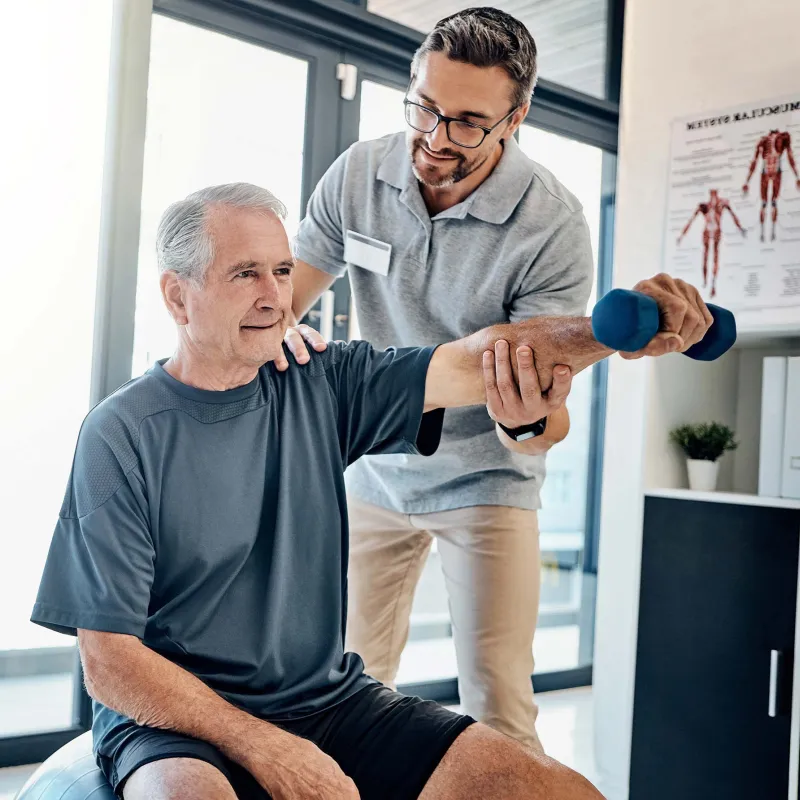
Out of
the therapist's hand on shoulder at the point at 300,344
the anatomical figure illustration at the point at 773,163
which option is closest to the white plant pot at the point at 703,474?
the anatomical figure illustration at the point at 773,163

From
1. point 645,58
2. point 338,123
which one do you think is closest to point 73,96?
point 338,123

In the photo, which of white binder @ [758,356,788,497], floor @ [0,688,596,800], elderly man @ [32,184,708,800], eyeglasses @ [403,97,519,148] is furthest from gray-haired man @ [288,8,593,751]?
floor @ [0,688,596,800]

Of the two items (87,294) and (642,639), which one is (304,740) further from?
(87,294)

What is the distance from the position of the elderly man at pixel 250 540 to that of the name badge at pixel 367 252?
33 centimetres

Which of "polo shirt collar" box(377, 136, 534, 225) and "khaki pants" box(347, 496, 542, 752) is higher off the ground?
"polo shirt collar" box(377, 136, 534, 225)

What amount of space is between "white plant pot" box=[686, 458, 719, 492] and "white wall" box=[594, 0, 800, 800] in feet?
0.26

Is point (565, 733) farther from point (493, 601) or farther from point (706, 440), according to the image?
point (493, 601)

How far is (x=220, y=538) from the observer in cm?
147

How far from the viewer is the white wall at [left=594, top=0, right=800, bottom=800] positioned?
8.27 ft

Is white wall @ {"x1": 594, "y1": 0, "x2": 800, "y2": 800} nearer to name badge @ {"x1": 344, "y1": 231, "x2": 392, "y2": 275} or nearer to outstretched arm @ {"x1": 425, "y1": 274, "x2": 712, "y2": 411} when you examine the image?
name badge @ {"x1": 344, "y1": 231, "x2": 392, "y2": 275}

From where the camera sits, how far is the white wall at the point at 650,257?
8.27 ft

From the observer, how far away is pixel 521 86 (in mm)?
1826

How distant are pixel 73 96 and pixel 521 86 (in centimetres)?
146

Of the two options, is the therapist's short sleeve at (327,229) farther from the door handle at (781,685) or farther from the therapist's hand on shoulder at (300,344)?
the door handle at (781,685)
